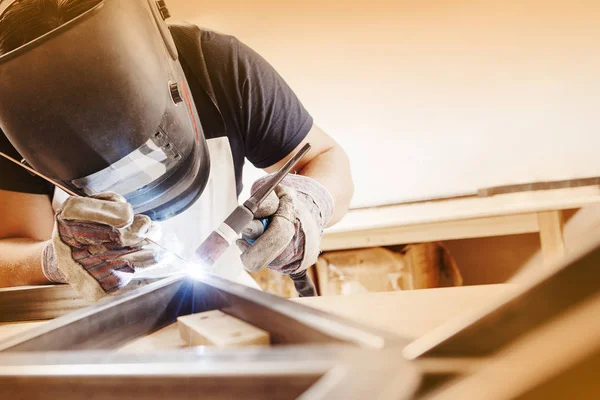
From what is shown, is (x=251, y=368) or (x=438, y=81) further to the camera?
(x=438, y=81)

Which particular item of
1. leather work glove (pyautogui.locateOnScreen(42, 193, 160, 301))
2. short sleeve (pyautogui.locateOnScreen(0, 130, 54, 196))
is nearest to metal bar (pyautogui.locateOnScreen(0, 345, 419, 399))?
leather work glove (pyautogui.locateOnScreen(42, 193, 160, 301))

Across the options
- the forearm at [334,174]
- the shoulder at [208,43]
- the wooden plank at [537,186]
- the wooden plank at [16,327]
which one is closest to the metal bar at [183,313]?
the wooden plank at [16,327]

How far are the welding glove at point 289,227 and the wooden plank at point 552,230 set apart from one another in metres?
0.83

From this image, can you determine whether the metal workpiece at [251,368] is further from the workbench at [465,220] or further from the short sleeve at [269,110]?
the workbench at [465,220]

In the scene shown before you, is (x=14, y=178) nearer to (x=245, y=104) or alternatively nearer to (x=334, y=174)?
(x=245, y=104)

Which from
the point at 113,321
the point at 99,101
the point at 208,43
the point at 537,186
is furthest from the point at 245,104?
the point at 537,186

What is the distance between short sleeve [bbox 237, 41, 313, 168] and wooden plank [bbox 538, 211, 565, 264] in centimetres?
81

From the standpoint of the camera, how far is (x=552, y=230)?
1.22 metres

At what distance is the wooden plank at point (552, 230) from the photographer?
121 cm

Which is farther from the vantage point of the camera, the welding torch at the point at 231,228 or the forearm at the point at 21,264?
the forearm at the point at 21,264

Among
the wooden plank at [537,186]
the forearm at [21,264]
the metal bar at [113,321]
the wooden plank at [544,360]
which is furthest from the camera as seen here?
the wooden plank at [537,186]

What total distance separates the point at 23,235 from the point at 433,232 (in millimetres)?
1288

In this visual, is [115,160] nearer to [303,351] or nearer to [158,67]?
[158,67]

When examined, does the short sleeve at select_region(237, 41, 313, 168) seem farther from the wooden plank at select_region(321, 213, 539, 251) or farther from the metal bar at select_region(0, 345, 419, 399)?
the metal bar at select_region(0, 345, 419, 399)
